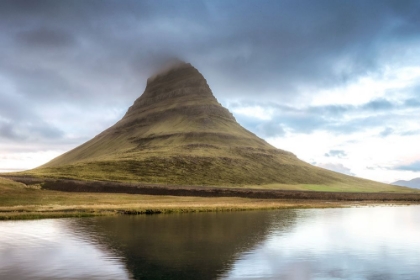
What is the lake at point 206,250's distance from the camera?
94.6 ft

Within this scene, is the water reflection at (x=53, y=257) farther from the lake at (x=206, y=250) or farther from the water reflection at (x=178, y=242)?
the water reflection at (x=178, y=242)

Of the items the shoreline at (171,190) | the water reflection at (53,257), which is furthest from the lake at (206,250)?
the shoreline at (171,190)

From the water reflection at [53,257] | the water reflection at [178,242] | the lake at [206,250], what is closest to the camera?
the water reflection at [53,257]

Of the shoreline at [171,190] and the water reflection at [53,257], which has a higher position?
the shoreline at [171,190]

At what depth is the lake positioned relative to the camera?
28844 mm

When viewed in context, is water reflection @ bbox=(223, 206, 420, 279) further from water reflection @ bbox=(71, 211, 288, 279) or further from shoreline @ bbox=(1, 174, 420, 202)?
shoreline @ bbox=(1, 174, 420, 202)

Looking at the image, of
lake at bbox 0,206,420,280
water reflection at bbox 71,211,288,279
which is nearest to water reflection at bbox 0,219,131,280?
lake at bbox 0,206,420,280

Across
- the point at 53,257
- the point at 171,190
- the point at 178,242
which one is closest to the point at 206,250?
the point at 178,242

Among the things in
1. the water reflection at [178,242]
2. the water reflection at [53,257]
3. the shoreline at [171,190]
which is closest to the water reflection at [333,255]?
the water reflection at [178,242]

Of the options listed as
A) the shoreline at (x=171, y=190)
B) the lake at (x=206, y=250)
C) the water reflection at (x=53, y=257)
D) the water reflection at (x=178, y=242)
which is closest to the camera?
the water reflection at (x=53, y=257)

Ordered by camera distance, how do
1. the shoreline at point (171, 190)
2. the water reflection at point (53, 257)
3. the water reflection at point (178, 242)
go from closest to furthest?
the water reflection at point (53, 257), the water reflection at point (178, 242), the shoreline at point (171, 190)

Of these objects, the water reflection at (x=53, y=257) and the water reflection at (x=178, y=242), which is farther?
the water reflection at (x=178, y=242)

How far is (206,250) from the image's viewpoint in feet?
123

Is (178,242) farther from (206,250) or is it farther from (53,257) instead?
(53,257)
